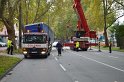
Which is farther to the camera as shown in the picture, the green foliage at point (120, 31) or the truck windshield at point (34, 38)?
the green foliage at point (120, 31)

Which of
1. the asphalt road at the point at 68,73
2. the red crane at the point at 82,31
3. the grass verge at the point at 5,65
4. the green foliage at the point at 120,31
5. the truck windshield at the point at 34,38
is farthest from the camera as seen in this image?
the green foliage at the point at 120,31

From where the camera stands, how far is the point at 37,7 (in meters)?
71.8

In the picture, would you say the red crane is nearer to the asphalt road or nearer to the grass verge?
the grass verge

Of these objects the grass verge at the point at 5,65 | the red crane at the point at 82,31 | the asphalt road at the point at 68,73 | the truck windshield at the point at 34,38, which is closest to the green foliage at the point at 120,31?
the red crane at the point at 82,31

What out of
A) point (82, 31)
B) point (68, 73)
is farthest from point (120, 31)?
point (68, 73)

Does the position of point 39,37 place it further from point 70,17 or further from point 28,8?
point 70,17

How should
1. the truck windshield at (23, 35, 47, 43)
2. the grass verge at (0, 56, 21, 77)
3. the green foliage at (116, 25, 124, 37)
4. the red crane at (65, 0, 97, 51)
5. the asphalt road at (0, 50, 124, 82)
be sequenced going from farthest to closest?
the green foliage at (116, 25, 124, 37) → the red crane at (65, 0, 97, 51) → the truck windshield at (23, 35, 47, 43) → the grass verge at (0, 56, 21, 77) → the asphalt road at (0, 50, 124, 82)

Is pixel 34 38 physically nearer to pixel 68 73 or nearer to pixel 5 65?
pixel 5 65

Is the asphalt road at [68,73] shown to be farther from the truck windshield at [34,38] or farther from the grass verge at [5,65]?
the truck windshield at [34,38]

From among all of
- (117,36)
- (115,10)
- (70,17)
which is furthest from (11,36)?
(70,17)

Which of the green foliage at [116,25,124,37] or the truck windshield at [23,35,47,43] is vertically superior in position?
the green foliage at [116,25,124,37]

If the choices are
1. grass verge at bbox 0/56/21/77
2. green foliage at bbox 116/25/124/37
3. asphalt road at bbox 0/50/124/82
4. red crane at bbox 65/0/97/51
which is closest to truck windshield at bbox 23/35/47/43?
grass verge at bbox 0/56/21/77

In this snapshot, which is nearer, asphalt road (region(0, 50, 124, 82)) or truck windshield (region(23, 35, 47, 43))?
asphalt road (region(0, 50, 124, 82))

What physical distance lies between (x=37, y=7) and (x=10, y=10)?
79.4ft
